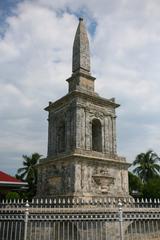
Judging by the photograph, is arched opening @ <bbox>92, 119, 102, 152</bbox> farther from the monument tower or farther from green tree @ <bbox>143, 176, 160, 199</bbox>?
green tree @ <bbox>143, 176, 160, 199</bbox>

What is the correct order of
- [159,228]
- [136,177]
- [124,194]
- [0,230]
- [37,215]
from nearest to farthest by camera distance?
[37,215] < [0,230] < [159,228] < [124,194] < [136,177]

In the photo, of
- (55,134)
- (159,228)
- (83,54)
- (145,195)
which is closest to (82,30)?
(83,54)

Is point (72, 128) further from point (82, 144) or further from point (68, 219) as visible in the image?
point (68, 219)

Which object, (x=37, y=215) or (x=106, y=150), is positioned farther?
(x=106, y=150)

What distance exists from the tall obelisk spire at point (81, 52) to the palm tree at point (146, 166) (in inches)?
963

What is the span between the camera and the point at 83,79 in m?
18.5

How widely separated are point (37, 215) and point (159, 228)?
210 inches

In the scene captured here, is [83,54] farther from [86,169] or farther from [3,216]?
[3,216]

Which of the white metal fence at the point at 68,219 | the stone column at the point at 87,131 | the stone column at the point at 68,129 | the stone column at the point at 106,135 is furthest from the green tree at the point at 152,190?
the white metal fence at the point at 68,219

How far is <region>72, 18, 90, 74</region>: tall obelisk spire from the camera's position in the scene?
19.0 metres

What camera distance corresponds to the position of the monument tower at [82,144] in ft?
49.2

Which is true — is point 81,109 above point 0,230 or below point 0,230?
above

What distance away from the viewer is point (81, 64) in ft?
61.9

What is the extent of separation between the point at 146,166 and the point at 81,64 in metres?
25.1
